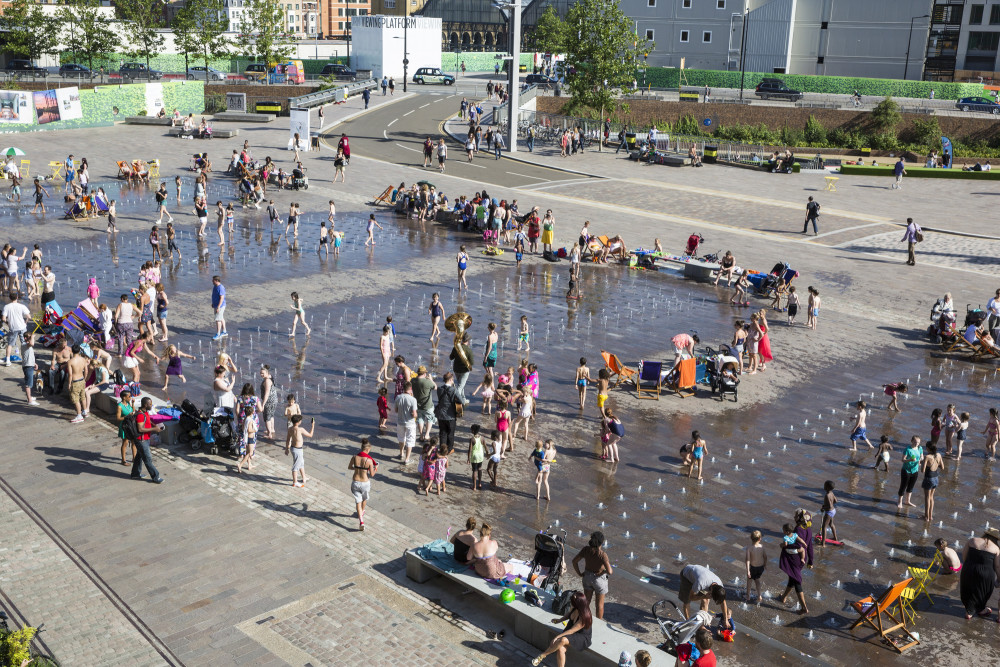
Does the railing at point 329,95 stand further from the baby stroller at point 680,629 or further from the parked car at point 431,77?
the baby stroller at point 680,629

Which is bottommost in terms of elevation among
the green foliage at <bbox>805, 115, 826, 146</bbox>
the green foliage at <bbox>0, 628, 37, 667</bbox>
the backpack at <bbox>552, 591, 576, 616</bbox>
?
the backpack at <bbox>552, 591, 576, 616</bbox>

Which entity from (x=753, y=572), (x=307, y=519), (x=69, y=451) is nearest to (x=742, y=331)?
(x=753, y=572)

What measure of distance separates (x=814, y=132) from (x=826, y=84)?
16.3 meters

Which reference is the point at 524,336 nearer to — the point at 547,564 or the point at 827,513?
the point at 827,513

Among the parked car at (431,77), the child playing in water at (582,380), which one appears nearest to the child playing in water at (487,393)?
the child playing in water at (582,380)

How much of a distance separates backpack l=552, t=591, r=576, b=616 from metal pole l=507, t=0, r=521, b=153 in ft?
143

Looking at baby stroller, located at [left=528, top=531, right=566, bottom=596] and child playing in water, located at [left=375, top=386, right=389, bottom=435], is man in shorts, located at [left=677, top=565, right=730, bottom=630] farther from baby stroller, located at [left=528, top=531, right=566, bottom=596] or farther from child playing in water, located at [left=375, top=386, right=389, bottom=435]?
child playing in water, located at [left=375, top=386, right=389, bottom=435]

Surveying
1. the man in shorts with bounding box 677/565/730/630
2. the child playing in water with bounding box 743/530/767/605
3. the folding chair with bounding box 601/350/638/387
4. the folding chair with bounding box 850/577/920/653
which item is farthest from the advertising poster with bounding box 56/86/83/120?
the folding chair with bounding box 850/577/920/653

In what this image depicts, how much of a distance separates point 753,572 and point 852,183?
1650 inches

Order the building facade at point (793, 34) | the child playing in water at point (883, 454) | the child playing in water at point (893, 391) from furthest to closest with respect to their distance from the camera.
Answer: the building facade at point (793, 34)
the child playing in water at point (893, 391)
the child playing in water at point (883, 454)

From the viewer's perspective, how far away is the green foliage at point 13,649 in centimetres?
881

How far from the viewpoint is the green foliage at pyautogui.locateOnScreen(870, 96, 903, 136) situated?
203 feet

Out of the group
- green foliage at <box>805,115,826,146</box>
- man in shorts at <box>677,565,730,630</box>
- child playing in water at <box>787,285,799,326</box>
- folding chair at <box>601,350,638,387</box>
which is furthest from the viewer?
green foliage at <box>805,115,826,146</box>

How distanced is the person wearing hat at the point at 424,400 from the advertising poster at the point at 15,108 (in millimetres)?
46724
